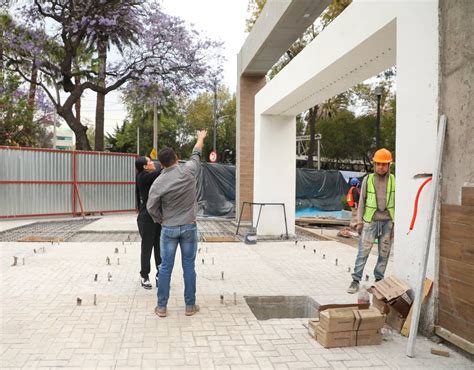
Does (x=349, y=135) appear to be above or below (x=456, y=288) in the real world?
above

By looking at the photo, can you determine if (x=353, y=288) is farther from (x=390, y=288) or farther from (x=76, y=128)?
(x=76, y=128)

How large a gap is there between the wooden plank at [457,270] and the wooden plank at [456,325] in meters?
0.34

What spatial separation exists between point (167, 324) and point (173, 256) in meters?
0.69

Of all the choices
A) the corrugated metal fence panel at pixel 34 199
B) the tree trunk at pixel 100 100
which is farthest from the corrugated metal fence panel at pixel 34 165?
the tree trunk at pixel 100 100

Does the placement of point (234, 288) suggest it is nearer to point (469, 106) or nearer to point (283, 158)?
point (469, 106)

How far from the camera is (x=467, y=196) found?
146 inches

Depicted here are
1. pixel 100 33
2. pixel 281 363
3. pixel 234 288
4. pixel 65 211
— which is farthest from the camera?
pixel 100 33

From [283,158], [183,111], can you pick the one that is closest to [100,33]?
[283,158]

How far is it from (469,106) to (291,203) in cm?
788

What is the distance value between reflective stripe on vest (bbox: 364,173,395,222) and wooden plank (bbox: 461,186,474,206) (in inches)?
73.7

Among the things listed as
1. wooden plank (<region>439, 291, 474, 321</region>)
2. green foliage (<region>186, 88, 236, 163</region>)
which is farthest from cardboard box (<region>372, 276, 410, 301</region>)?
green foliage (<region>186, 88, 236, 163</region>)

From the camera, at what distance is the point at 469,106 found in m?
3.73

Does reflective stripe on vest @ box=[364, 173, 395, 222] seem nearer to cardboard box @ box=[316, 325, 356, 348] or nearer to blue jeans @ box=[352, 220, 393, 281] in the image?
blue jeans @ box=[352, 220, 393, 281]

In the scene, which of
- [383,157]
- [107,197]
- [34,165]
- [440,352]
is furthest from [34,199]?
[440,352]
